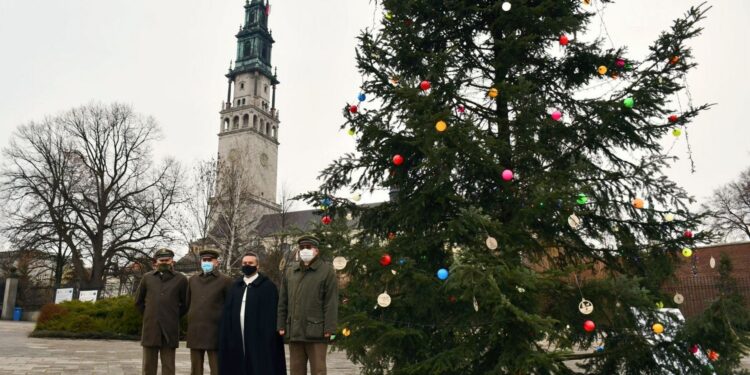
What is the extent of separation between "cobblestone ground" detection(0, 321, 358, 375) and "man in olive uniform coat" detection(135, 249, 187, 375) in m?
2.67

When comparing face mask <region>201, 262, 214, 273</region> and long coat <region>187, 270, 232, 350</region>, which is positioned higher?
face mask <region>201, 262, 214, 273</region>

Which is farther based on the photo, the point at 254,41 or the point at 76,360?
the point at 254,41

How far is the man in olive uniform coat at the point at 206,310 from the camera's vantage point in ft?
19.9

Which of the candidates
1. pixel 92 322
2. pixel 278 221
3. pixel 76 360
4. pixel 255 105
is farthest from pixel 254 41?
pixel 76 360

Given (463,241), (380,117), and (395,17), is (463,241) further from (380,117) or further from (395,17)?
(395,17)

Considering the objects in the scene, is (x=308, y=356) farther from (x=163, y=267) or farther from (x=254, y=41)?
(x=254, y=41)

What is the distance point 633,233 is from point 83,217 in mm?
31953

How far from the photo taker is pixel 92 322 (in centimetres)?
1652

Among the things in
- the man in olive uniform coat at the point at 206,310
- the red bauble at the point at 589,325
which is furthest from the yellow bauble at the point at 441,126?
the man in olive uniform coat at the point at 206,310

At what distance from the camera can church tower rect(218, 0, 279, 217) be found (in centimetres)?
7375

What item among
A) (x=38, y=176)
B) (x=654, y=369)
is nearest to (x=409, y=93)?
(x=654, y=369)

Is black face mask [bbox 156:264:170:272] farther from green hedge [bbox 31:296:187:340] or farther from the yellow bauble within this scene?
green hedge [bbox 31:296:187:340]

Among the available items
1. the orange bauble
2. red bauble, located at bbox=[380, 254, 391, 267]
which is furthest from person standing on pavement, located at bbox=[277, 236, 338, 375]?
the orange bauble

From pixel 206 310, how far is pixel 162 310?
637 mm
